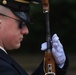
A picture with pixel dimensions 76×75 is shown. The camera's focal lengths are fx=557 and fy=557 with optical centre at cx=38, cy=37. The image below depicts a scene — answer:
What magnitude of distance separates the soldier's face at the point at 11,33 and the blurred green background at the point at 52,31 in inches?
267

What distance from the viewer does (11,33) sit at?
4613mm

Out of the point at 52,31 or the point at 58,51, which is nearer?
the point at 58,51

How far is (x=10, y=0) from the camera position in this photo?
15.5 feet

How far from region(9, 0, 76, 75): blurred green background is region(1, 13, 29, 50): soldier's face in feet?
22.3

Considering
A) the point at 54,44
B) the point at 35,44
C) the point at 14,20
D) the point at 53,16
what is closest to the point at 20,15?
the point at 14,20

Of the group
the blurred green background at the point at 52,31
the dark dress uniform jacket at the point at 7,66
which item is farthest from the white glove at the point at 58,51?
the blurred green background at the point at 52,31

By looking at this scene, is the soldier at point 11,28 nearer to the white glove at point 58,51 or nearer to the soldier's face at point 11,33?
the soldier's face at point 11,33

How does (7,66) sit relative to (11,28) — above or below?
below

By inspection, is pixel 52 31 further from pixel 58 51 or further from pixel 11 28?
pixel 11 28

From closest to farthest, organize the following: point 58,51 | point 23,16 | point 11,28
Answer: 1. point 11,28
2. point 23,16
3. point 58,51

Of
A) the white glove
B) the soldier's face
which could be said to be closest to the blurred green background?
the white glove

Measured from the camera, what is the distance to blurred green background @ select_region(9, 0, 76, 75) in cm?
1245

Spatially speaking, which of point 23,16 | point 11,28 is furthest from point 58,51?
point 11,28

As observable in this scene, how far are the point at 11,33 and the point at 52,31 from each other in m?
8.73
